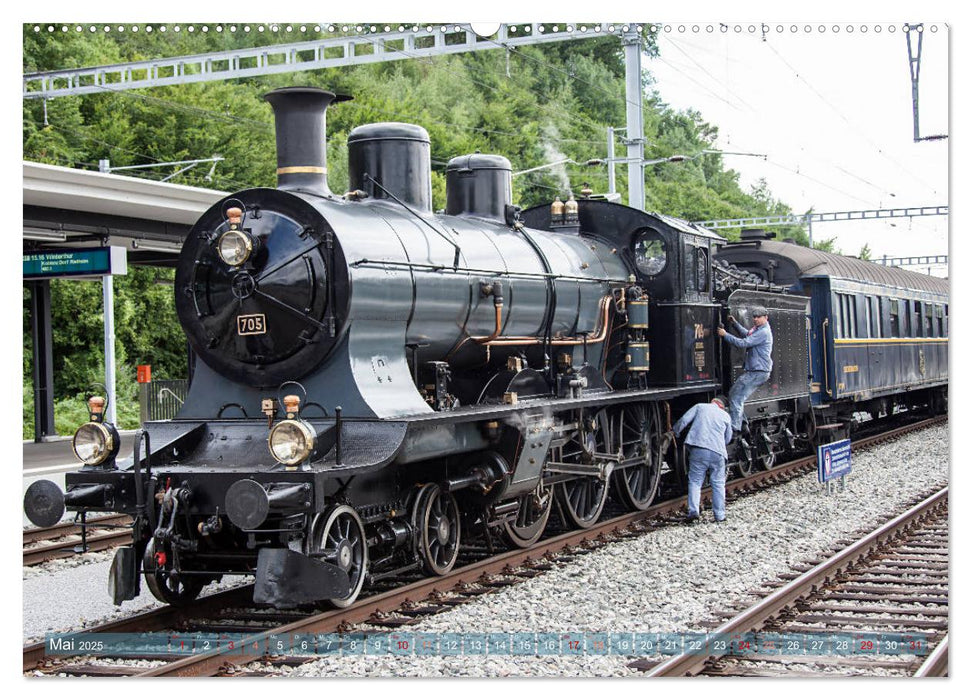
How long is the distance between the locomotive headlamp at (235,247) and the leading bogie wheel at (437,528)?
2.26 m

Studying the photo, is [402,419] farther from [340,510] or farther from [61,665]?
[61,665]

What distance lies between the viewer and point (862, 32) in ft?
18.4

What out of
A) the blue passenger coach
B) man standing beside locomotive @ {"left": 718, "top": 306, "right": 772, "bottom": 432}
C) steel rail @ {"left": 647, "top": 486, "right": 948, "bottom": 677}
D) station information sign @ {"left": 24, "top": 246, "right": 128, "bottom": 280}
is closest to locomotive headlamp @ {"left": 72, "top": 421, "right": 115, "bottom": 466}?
station information sign @ {"left": 24, "top": 246, "right": 128, "bottom": 280}

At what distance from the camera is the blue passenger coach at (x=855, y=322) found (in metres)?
17.1

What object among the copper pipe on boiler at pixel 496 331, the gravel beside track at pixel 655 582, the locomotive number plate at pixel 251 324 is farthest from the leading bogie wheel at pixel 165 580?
the copper pipe on boiler at pixel 496 331

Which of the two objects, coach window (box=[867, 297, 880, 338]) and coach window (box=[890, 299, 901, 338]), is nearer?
coach window (box=[867, 297, 880, 338])

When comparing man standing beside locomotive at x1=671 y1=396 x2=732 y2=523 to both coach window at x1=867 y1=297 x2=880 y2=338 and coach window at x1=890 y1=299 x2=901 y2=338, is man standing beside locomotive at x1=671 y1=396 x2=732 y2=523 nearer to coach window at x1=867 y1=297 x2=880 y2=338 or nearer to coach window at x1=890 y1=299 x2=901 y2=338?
coach window at x1=867 y1=297 x2=880 y2=338

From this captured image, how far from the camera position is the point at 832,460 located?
12.8 meters

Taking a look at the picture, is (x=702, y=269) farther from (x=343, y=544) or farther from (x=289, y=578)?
(x=289, y=578)

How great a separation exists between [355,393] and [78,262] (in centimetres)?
336

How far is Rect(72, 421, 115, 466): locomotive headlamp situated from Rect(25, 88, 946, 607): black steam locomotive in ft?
0.05

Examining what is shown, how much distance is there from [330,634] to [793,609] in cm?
342

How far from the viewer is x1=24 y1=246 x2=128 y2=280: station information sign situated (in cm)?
909

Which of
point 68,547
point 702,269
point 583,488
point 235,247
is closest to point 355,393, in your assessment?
point 235,247
